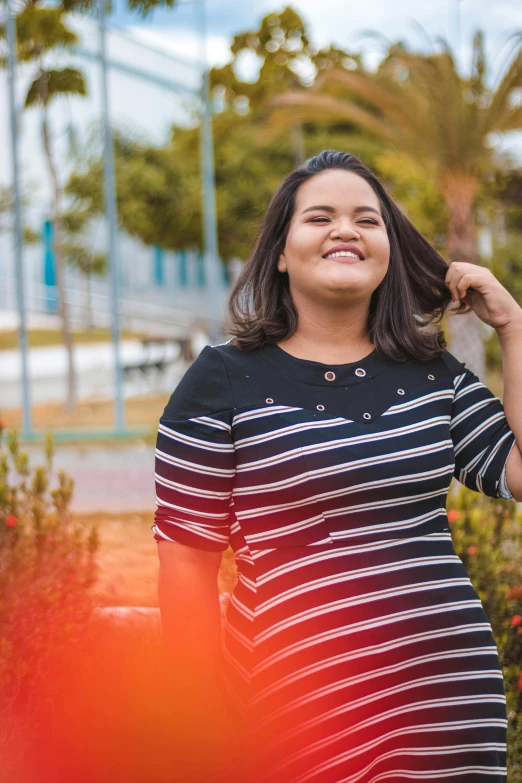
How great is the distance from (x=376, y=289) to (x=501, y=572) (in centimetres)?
171

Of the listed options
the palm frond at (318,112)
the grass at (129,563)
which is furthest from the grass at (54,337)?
the grass at (129,563)

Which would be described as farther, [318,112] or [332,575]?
[318,112]

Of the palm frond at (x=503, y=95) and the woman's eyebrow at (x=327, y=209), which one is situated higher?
the palm frond at (x=503, y=95)

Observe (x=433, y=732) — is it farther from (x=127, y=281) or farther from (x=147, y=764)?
(x=127, y=281)

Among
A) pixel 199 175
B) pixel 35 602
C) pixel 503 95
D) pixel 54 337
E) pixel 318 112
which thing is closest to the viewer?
pixel 35 602

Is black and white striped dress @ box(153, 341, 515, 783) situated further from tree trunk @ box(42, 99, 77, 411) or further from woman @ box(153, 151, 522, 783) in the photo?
tree trunk @ box(42, 99, 77, 411)

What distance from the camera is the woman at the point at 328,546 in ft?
5.35

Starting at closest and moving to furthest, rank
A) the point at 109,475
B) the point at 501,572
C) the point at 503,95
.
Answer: the point at 501,572, the point at 109,475, the point at 503,95

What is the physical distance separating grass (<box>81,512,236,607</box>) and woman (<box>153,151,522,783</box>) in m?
1.28

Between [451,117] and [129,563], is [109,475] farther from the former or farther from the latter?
[451,117]

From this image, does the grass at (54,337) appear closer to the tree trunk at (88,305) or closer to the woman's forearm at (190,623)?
the tree trunk at (88,305)

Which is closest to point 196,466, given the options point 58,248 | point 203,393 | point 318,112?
point 203,393

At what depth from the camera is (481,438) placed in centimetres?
187

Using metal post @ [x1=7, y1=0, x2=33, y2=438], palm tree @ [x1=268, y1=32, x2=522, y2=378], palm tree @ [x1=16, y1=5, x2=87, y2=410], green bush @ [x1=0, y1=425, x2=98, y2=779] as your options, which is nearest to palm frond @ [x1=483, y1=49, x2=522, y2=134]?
palm tree @ [x1=268, y1=32, x2=522, y2=378]
